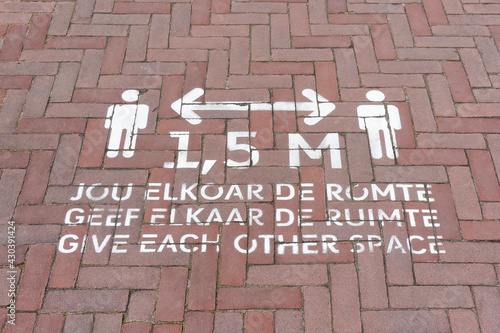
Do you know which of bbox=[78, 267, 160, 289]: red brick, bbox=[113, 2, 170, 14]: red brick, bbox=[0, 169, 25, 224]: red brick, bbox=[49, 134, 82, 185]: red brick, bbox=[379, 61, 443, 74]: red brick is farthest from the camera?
bbox=[113, 2, 170, 14]: red brick

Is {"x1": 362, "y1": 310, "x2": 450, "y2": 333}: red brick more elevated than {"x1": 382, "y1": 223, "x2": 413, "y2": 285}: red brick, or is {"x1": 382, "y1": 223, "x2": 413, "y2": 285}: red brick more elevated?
{"x1": 382, "y1": 223, "x2": 413, "y2": 285}: red brick

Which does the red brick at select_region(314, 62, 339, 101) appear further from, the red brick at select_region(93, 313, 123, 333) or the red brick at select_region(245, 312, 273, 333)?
the red brick at select_region(93, 313, 123, 333)

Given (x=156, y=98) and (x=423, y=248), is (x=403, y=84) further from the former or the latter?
(x=156, y=98)

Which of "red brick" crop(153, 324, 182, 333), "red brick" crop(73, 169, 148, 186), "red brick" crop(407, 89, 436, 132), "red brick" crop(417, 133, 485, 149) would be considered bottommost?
"red brick" crop(153, 324, 182, 333)

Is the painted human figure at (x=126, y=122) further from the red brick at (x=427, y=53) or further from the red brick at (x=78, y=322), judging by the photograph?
the red brick at (x=427, y=53)

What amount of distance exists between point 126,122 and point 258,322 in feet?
5.18

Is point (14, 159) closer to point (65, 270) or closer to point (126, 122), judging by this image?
point (126, 122)

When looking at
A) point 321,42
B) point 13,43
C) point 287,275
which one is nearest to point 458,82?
point 321,42

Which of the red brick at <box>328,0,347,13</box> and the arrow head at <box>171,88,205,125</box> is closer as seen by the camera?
the arrow head at <box>171,88,205,125</box>

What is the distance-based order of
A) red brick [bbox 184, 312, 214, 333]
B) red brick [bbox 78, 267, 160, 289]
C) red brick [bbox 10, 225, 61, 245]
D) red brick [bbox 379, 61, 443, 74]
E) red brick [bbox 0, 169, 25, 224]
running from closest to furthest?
red brick [bbox 184, 312, 214, 333]
red brick [bbox 78, 267, 160, 289]
red brick [bbox 10, 225, 61, 245]
red brick [bbox 0, 169, 25, 224]
red brick [bbox 379, 61, 443, 74]

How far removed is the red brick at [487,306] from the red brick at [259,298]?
96 cm

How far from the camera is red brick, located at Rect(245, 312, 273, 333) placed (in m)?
2.36

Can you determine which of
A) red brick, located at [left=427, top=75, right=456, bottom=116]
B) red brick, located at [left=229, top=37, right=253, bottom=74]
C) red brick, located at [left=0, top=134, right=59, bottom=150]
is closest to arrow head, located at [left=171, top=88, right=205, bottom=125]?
red brick, located at [left=229, top=37, right=253, bottom=74]

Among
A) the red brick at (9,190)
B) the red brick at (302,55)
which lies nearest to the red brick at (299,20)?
the red brick at (302,55)
